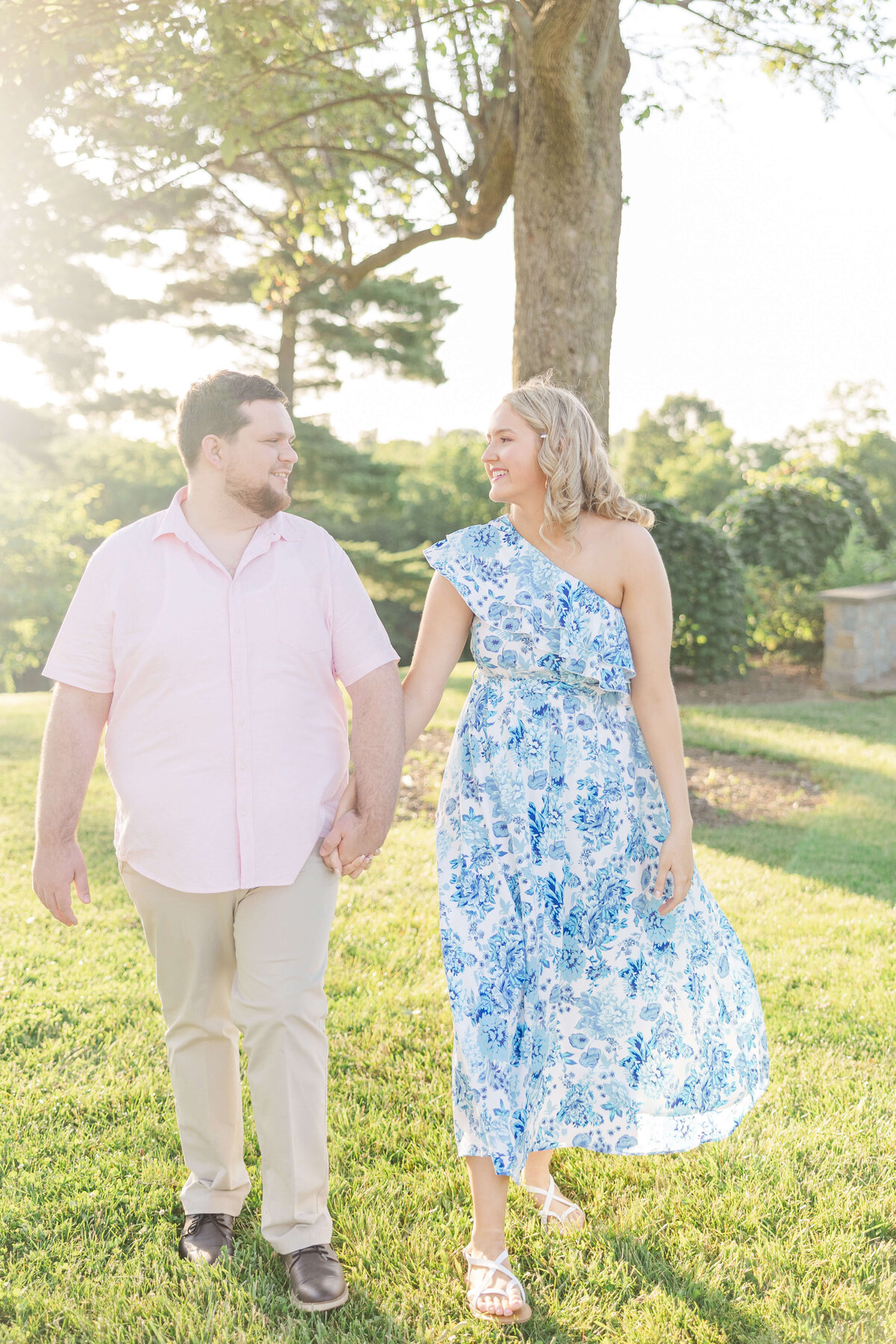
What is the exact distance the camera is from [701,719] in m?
8.56

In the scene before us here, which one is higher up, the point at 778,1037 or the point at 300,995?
the point at 300,995

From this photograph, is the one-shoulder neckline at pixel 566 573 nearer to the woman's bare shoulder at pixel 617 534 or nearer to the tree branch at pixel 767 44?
the woman's bare shoulder at pixel 617 534

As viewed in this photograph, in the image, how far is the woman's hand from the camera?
7.70 feet

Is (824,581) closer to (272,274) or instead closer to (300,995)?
(272,274)

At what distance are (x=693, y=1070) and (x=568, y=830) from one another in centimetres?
64

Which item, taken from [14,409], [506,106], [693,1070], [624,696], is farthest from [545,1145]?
[14,409]

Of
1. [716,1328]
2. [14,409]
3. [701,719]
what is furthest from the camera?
[14,409]

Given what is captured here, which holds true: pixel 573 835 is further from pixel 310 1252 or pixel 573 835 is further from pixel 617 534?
pixel 310 1252

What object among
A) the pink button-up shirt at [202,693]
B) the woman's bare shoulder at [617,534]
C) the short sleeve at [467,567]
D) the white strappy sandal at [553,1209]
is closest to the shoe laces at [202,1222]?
the white strappy sandal at [553,1209]

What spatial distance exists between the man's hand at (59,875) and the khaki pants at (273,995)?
0.35 ft

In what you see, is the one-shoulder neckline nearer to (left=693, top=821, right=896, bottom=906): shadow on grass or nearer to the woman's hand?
the woman's hand

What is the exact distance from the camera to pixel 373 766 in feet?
7.62

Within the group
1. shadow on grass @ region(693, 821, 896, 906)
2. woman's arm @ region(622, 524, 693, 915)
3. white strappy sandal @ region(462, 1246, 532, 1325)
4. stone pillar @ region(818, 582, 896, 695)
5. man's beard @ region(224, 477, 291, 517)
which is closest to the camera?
white strappy sandal @ region(462, 1246, 532, 1325)

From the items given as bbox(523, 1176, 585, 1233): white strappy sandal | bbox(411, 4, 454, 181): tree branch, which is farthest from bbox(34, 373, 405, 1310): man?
bbox(411, 4, 454, 181): tree branch
